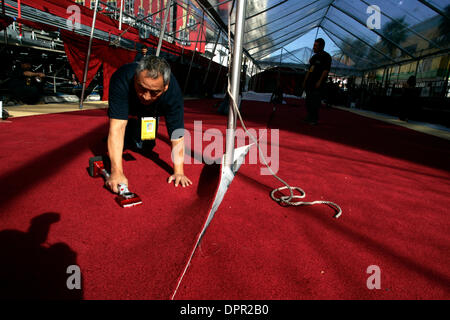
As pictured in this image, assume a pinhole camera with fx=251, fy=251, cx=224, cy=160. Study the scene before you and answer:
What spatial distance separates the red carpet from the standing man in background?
2875 millimetres

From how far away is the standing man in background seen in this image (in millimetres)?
4668

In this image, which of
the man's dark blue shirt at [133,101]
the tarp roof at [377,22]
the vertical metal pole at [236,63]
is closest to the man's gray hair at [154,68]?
the man's dark blue shirt at [133,101]

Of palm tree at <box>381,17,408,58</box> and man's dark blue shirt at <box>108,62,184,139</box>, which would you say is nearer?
man's dark blue shirt at <box>108,62,184,139</box>

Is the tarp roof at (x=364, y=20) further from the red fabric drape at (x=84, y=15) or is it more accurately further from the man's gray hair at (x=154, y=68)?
the man's gray hair at (x=154, y=68)

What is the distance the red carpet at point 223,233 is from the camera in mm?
917

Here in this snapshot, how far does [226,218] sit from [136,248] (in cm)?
50

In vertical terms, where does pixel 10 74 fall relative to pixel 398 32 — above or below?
below

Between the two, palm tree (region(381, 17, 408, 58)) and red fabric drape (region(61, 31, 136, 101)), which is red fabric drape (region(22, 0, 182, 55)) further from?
palm tree (region(381, 17, 408, 58))

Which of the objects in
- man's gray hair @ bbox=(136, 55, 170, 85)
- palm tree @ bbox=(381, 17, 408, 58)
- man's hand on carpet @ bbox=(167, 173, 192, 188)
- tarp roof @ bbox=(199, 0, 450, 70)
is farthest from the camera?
palm tree @ bbox=(381, 17, 408, 58)

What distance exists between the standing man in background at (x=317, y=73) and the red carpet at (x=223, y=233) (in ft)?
9.43

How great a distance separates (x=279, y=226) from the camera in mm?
1337

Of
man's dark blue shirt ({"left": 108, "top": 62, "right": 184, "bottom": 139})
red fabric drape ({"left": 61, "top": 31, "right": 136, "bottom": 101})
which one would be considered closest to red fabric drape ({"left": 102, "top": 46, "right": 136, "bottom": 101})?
red fabric drape ({"left": 61, "top": 31, "right": 136, "bottom": 101})
